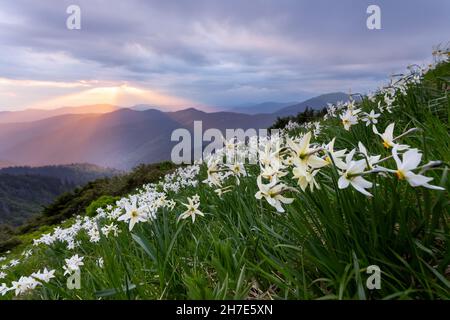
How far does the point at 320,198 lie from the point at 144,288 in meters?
1.07

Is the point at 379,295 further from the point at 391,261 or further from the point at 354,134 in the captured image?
the point at 354,134

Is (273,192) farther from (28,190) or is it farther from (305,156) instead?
(28,190)

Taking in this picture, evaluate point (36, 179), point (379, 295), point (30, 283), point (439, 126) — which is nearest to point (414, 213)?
point (379, 295)

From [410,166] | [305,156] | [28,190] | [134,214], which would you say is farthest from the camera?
[28,190]

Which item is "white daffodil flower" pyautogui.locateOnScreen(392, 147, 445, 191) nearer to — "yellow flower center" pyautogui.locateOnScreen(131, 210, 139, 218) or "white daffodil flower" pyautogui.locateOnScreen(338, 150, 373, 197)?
"white daffodil flower" pyautogui.locateOnScreen(338, 150, 373, 197)

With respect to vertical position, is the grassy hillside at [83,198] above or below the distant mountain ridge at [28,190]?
above

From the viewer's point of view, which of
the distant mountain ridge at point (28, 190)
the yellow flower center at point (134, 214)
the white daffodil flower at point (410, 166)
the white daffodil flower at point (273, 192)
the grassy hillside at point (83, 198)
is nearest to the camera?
the white daffodil flower at point (410, 166)

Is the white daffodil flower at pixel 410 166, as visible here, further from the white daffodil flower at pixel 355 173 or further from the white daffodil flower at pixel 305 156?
the white daffodil flower at pixel 305 156

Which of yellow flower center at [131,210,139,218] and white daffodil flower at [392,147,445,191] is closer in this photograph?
white daffodil flower at [392,147,445,191]

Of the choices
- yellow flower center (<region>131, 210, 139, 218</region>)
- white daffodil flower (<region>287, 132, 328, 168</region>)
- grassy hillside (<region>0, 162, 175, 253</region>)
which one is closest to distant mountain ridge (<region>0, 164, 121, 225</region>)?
grassy hillside (<region>0, 162, 175, 253</region>)

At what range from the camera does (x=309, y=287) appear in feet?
5.94

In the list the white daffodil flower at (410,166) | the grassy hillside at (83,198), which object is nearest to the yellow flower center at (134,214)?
the white daffodil flower at (410,166)

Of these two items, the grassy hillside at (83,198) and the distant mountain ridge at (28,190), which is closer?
the grassy hillside at (83,198)

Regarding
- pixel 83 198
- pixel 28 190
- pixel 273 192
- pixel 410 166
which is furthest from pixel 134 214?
pixel 28 190
